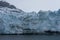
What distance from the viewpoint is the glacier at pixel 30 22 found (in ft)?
78.3

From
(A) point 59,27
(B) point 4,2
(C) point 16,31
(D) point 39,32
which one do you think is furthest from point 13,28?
(B) point 4,2

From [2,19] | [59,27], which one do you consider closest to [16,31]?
[2,19]

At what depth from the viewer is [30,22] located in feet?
80.3

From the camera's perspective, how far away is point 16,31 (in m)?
24.4

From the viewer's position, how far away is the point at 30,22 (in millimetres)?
24484

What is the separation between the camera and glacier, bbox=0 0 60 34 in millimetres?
23852

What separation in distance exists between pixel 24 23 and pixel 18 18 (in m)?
0.86

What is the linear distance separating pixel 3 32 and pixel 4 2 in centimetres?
1180

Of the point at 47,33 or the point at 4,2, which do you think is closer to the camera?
the point at 47,33

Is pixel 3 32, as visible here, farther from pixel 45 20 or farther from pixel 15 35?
pixel 45 20

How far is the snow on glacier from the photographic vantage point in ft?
78.3

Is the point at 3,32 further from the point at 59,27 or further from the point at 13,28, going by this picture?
the point at 59,27

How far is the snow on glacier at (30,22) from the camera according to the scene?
78.3 ft

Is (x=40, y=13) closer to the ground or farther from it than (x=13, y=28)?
farther from it
